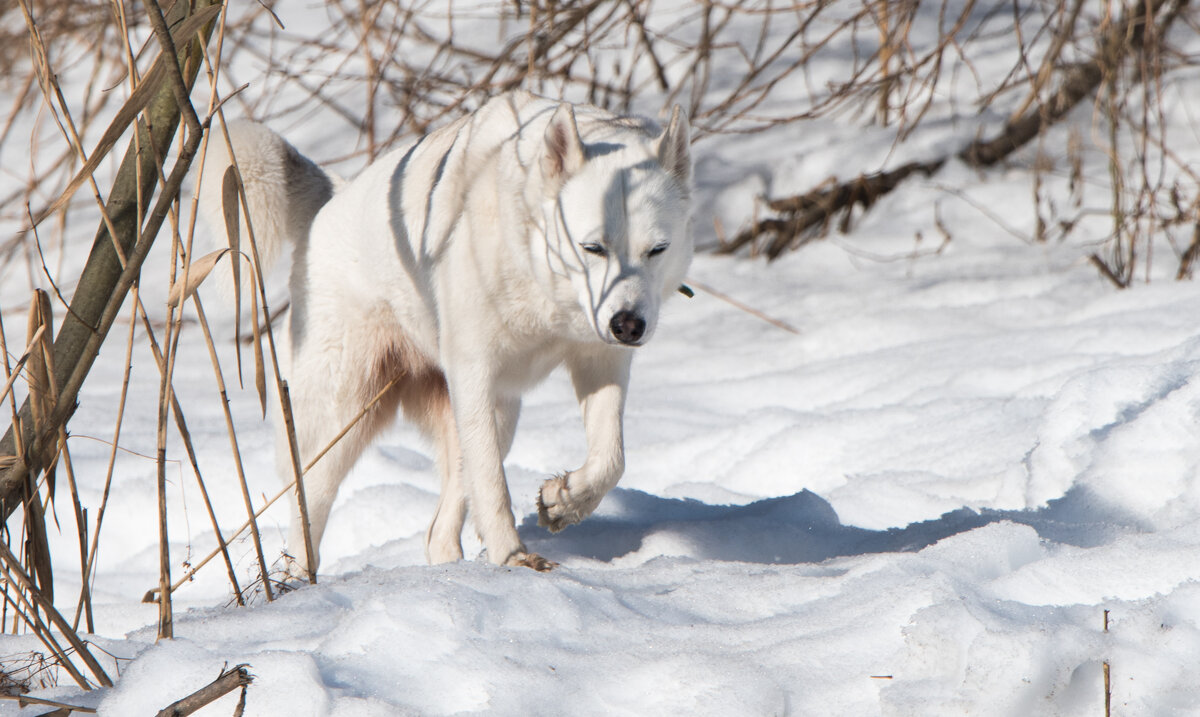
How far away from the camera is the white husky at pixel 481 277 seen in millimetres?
2887

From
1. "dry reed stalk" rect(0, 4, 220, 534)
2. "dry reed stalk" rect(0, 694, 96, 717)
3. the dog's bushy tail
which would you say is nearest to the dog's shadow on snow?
the dog's bushy tail

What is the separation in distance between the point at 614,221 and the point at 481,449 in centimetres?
71

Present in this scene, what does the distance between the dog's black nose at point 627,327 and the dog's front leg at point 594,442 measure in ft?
1.25

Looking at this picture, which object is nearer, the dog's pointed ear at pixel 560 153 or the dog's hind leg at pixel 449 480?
the dog's pointed ear at pixel 560 153

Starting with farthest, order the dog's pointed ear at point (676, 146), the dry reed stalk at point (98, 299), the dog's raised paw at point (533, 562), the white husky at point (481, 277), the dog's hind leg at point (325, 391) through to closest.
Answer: the dog's hind leg at point (325, 391) < the dog's pointed ear at point (676, 146) < the white husky at point (481, 277) < the dog's raised paw at point (533, 562) < the dry reed stalk at point (98, 299)

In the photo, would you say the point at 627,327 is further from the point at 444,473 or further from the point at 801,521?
the point at 444,473

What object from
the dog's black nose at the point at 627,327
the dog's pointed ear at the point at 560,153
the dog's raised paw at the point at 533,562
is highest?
the dog's pointed ear at the point at 560,153

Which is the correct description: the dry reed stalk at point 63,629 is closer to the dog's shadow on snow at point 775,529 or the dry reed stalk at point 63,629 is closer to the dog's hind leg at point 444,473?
the dog's shadow on snow at point 775,529

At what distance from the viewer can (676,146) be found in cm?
305

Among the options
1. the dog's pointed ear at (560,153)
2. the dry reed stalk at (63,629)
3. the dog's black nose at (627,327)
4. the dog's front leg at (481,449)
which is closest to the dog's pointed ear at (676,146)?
the dog's pointed ear at (560,153)

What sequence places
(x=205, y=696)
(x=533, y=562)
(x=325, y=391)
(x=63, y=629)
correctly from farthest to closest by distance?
(x=325, y=391) → (x=533, y=562) → (x=63, y=629) → (x=205, y=696)

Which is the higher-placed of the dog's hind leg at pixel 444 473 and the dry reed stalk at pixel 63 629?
the dry reed stalk at pixel 63 629

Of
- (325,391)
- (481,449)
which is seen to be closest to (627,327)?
(481,449)

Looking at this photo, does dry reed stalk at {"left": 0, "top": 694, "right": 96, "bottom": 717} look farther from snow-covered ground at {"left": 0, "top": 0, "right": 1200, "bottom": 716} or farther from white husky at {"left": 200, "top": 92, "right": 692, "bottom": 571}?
white husky at {"left": 200, "top": 92, "right": 692, "bottom": 571}
